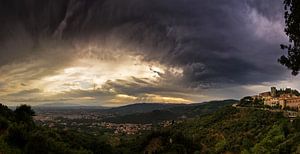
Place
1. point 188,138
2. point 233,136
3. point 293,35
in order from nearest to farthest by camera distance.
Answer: point 293,35, point 233,136, point 188,138

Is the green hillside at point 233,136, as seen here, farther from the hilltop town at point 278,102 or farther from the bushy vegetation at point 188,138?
the hilltop town at point 278,102

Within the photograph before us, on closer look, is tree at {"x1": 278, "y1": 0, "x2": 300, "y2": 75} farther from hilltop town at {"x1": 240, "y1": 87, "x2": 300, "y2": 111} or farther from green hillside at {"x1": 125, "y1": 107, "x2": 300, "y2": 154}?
hilltop town at {"x1": 240, "y1": 87, "x2": 300, "y2": 111}

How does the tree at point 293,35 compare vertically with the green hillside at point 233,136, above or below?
Answer: above

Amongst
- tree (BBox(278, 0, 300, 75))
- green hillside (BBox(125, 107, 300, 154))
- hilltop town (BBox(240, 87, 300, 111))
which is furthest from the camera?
hilltop town (BBox(240, 87, 300, 111))

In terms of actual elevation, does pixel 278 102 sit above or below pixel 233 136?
above

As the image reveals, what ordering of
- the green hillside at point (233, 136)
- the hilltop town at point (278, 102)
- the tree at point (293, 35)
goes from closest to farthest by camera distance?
the tree at point (293, 35)
the green hillside at point (233, 136)
the hilltop town at point (278, 102)

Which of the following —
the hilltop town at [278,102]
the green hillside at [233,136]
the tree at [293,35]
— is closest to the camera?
the tree at [293,35]

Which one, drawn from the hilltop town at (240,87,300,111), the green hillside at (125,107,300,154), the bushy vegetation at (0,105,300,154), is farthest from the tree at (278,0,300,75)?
the hilltop town at (240,87,300,111)

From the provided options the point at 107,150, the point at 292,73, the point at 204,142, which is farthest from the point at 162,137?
the point at 292,73

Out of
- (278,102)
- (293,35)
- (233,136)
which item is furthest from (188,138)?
(293,35)

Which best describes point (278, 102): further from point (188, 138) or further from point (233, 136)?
point (188, 138)

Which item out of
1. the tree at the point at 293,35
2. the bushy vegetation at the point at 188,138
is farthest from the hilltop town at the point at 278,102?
the tree at the point at 293,35
